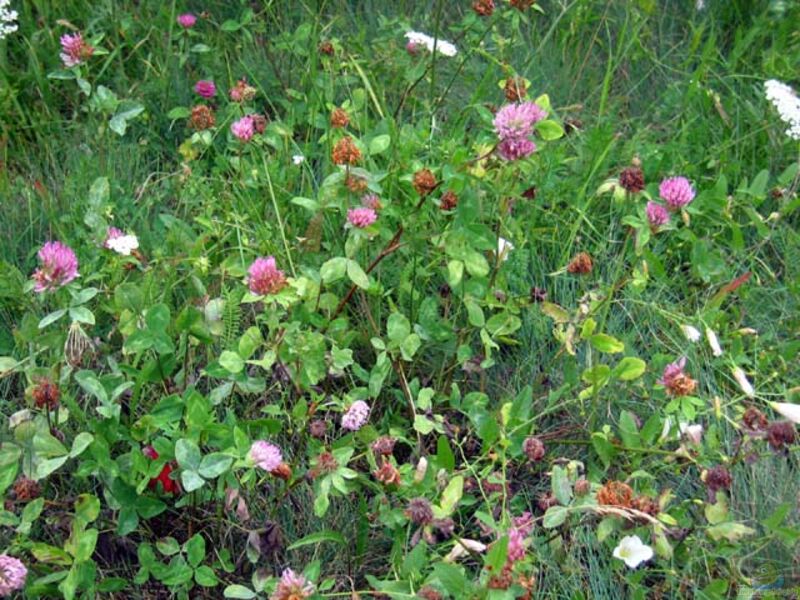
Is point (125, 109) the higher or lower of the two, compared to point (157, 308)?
lower

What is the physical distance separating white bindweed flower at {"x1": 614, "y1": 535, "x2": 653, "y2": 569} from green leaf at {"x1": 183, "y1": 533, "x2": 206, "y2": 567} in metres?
0.62

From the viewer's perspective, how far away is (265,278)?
60.4 inches

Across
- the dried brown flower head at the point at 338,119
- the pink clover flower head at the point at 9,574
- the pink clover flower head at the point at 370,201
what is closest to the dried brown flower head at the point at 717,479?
the pink clover flower head at the point at 370,201

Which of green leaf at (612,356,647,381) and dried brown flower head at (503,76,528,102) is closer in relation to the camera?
green leaf at (612,356,647,381)

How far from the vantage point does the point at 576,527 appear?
1630 millimetres

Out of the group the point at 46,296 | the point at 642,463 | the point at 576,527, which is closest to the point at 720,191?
the point at 642,463

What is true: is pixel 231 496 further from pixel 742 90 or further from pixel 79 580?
pixel 742 90

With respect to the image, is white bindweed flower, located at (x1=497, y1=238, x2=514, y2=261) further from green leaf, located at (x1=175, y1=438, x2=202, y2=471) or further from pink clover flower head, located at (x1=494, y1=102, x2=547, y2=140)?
green leaf, located at (x1=175, y1=438, x2=202, y2=471)

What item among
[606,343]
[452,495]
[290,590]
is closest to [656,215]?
[606,343]

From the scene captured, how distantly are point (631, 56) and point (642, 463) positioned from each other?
1476 mm

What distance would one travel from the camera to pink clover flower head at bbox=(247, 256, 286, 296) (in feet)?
5.03

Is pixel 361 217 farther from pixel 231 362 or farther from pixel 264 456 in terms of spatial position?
pixel 264 456

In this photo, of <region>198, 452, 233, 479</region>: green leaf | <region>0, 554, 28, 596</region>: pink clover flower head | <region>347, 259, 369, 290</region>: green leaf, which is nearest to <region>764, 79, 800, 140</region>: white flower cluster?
<region>347, 259, 369, 290</region>: green leaf

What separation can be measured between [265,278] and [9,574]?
0.55 metres
